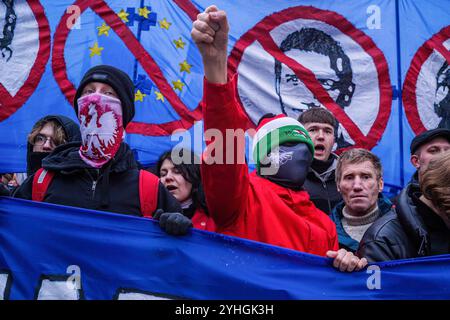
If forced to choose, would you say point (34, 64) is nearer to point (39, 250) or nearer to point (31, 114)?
point (31, 114)

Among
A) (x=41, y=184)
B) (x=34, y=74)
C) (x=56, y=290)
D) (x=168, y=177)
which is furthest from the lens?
(x=34, y=74)

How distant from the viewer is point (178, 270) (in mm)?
2309

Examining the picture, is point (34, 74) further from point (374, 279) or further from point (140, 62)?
point (374, 279)

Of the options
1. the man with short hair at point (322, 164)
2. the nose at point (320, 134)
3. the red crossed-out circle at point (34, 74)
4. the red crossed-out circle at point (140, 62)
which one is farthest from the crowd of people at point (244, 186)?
the red crossed-out circle at point (34, 74)

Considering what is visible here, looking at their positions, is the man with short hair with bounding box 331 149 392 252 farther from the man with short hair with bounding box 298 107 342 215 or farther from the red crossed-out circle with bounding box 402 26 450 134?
the red crossed-out circle with bounding box 402 26 450 134

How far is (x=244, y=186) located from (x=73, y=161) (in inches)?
35.8

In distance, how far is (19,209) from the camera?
95.5 inches

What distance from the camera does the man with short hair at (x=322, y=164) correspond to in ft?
11.8

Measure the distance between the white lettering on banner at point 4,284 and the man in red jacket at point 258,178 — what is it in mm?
786

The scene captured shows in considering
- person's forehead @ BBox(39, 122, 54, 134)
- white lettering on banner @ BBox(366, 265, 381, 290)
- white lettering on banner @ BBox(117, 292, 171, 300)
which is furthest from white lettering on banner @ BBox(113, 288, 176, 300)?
person's forehead @ BBox(39, 122, 54, 134)

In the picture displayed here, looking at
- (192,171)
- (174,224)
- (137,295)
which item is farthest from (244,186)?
(192,171)

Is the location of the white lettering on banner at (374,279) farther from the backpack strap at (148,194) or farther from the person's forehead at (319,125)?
the person's forehead at (319,125)

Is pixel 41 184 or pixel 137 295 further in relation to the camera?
pixel 41 184

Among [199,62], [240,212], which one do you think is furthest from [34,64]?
[240,212]
